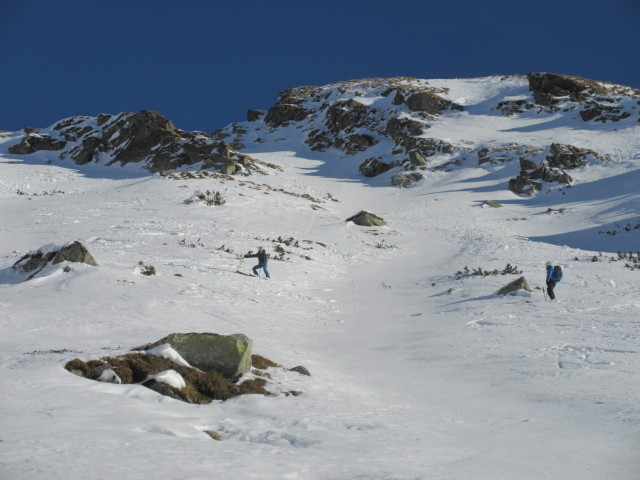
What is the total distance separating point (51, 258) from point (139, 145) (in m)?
47.8

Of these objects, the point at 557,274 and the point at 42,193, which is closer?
the point at 557,274

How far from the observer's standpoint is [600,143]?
5619 centimetres

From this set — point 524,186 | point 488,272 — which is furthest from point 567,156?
point 488,272

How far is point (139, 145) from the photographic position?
59.2 meters

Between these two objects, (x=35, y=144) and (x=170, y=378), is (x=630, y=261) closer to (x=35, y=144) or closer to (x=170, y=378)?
(x=170, y=378)

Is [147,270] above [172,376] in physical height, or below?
below

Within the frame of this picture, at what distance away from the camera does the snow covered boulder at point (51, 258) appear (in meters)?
15.5

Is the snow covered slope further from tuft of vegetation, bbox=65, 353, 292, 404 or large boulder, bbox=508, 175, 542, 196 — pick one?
large boulder, bbox=508, 175, 542, 196

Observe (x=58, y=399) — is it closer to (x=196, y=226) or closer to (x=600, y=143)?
(x=196, y=226)

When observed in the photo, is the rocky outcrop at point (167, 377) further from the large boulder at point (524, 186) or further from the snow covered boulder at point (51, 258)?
the large boulder at point (524, 186)

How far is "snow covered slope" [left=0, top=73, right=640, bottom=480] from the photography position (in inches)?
202

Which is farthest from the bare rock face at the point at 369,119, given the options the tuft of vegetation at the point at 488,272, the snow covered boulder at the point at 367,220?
the tuft of vegetation at the point at 488,272

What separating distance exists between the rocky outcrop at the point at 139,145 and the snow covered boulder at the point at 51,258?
107ft

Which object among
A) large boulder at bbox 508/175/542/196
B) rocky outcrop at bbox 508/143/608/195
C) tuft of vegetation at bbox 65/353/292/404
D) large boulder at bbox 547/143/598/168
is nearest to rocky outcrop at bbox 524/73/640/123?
large boulder at bbox 547/143/598/168
